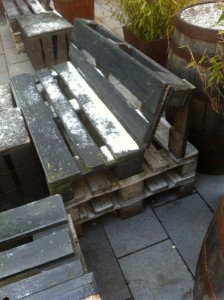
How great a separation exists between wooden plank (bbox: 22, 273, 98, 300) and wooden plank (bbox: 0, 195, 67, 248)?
363 mm

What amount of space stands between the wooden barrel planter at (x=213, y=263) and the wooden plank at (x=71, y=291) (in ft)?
1.81

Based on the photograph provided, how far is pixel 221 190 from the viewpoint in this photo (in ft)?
8.77

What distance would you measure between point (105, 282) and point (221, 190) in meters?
1.26

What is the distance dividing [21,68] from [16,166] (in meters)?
2.94

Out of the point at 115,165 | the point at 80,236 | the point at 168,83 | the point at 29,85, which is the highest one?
→ the point at 168,83

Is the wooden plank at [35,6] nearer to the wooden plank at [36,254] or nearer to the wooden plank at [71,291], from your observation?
the wooden plank at [36,254]

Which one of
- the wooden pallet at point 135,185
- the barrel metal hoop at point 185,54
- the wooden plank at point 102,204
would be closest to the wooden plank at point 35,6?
the barrel metal hoop at point 185,54

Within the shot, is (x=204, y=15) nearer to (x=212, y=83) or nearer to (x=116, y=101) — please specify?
(x=212, y=83)

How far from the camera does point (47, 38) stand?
4.09 metres

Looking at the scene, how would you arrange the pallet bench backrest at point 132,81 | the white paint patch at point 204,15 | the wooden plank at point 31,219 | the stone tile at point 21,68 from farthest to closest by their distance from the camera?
the stone tile at point 21,68 → the white paint patch at point 204,15 → the pallet bench backrest at point 132,81 → the wooden plank at point 31,219

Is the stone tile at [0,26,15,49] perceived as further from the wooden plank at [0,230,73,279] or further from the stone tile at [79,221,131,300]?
the wooden plank at [0,230,73,279]

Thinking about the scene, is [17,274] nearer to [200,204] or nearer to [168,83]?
[168,83]

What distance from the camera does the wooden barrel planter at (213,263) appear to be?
1372mm

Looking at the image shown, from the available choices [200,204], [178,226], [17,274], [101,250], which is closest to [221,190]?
[200,204]
